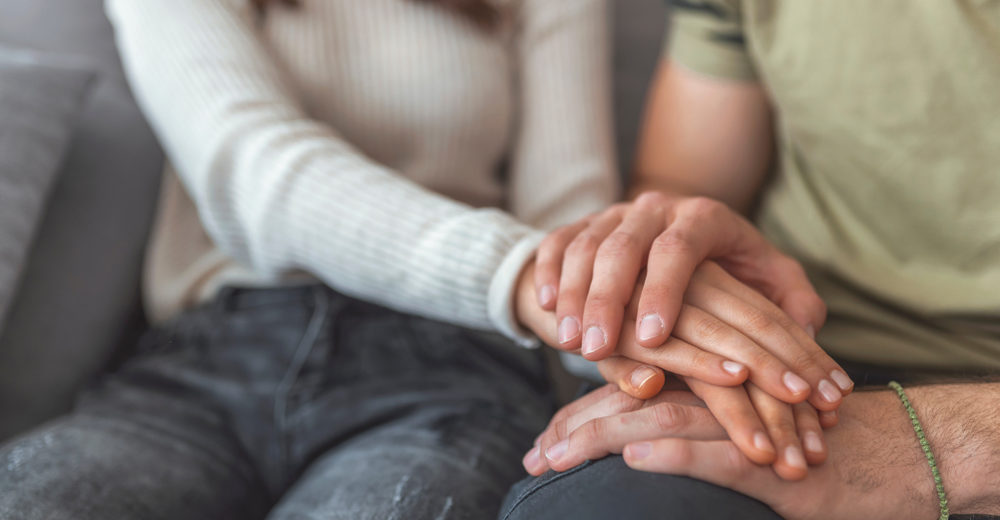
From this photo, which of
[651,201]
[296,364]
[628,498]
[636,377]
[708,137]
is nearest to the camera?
[628,498]

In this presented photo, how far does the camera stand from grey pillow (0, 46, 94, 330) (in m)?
0.76

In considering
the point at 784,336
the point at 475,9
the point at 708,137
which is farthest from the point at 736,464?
the point at 475,9

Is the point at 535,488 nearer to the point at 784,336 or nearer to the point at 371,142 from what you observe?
the point at 784,336

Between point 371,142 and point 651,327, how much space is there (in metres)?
0.55

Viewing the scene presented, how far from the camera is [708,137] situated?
921 millimetres

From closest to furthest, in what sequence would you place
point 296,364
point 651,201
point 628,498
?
point 628,498 < point 651,201 < point 296,364

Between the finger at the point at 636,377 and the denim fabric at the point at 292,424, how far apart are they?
19 centimetres

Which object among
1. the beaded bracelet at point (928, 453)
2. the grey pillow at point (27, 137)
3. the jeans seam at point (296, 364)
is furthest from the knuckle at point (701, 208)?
the grey pillow at point (27, 137)

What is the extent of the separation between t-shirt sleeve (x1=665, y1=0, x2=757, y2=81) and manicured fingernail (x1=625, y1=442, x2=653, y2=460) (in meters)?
0.57

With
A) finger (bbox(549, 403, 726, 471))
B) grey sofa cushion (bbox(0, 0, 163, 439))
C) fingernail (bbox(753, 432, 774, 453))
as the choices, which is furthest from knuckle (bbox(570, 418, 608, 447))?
grey sofa cushion (bbox(0, 0, 163, 439))

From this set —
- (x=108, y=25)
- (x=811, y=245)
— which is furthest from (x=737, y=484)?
(x=108, y=25)

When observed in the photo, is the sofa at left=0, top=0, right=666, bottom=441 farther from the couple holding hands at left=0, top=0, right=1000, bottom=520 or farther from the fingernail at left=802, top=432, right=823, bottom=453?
the fingernail at left=802, top=432, right=823, bottom=453

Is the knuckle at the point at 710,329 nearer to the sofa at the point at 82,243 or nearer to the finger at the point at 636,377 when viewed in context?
the finger at the point at 636,377

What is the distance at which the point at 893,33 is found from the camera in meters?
0.70
